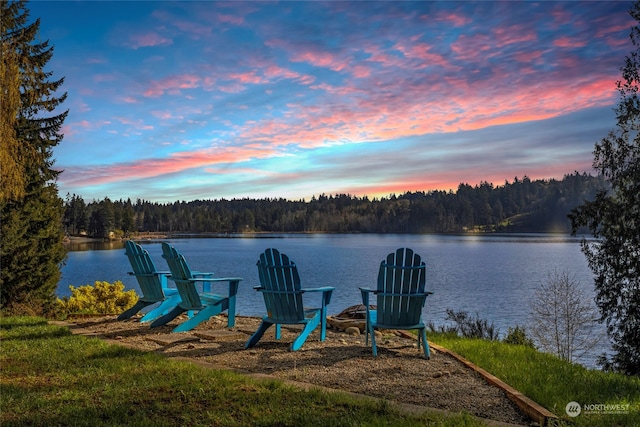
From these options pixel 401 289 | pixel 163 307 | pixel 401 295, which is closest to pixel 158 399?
pixel 401 295

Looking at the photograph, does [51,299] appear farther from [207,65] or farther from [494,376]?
[494,376]

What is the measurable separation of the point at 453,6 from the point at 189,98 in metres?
8.67

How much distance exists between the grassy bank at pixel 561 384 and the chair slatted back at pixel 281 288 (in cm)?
211

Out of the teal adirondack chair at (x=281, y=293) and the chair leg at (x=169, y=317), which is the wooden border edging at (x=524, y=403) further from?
the chair leg at (x=169, y=317)

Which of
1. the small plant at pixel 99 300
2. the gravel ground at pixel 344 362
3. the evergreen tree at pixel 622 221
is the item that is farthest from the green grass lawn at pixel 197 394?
the evergreen tree at pixel 622 221

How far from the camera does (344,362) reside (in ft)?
18.3

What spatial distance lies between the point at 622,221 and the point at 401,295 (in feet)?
31.0

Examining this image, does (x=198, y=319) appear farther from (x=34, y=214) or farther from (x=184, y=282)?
(x=34, y=214)

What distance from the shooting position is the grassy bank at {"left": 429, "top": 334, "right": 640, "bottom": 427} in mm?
3703

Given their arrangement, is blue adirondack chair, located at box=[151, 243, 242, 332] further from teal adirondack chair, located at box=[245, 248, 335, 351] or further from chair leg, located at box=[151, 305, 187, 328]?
teal adirondack chair, located at box=[245, 248, 335, 351]

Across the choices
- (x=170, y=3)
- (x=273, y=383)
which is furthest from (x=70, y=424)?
(x=170, y=3)

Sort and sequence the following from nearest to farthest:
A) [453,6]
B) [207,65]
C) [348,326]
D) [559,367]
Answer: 1. [559,367]
2. [348,326]
3. [453,6]
4. [207,65]

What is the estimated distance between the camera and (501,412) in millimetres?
3871

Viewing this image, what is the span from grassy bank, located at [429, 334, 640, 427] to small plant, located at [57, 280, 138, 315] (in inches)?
382
